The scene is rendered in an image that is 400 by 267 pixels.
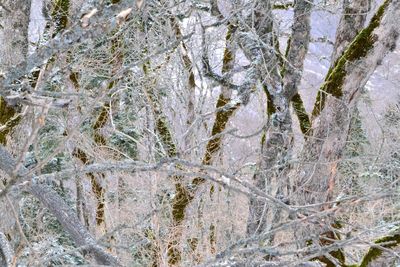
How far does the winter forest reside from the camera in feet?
→ 8.07

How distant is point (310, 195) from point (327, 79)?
4.27 ft

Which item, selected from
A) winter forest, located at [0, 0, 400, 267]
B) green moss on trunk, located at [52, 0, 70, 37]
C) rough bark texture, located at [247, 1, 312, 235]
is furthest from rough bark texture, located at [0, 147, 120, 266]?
green moss on trunk, located at [52, 0, 70, 37]

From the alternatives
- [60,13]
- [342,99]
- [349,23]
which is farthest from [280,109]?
[60,13]

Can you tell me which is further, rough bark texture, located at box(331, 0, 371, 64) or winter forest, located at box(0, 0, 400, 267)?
rough bark texture, located at box(331, 0, 371, 64)

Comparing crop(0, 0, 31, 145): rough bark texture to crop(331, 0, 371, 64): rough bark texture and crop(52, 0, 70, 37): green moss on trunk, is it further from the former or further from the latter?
crop(331, 0, 371, 64): rough bark texture

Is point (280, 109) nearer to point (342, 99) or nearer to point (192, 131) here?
point (342, 99)

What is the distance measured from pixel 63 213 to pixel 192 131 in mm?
3661

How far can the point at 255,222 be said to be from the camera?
665 centimetres

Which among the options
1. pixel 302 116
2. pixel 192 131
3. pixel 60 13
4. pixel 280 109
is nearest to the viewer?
pixel 192 131

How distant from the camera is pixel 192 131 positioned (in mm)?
6434

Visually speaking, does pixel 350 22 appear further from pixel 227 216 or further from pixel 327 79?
pixel 227 216

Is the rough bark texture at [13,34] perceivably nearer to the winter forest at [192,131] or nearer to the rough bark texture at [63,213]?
the winter forest at [192,131]

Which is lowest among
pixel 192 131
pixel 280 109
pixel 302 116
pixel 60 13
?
pixel 302 116

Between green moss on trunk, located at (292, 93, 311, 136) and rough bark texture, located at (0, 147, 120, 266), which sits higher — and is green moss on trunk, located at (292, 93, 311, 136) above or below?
below
